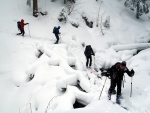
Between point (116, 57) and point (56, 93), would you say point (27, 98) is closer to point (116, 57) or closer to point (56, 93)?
point (56, 93)

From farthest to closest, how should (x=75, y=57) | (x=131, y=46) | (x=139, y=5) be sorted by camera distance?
(x=139, y=5), (x=131, y=46), (x=75, y=57)

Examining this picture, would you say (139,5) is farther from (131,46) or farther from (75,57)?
(75,57)

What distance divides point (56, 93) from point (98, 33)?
1175 centimetres

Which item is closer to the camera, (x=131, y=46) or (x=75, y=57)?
(x=75, y=57)

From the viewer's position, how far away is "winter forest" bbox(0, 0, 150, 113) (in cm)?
876

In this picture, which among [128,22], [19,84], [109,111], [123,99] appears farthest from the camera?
[128,22]

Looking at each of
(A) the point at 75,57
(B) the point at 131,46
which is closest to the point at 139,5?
(B) the point at 131,46

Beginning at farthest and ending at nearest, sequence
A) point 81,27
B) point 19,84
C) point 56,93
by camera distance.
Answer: point 81,27, point 19,84, point 56,93

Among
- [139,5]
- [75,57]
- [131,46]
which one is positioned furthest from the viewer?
[139,5]

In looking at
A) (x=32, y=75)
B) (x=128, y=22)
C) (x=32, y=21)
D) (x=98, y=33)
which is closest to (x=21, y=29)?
(x=32, y=21)

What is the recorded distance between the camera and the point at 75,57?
49.9 feet

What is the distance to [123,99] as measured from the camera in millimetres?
8594

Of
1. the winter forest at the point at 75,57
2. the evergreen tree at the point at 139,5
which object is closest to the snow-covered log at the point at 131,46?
the winter forest at the point at 75,57

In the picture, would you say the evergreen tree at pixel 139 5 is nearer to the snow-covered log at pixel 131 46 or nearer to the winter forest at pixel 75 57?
the winter forest at pixel 75 57
